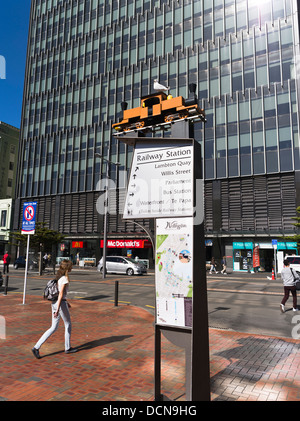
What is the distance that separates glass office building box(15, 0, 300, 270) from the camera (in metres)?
31.8

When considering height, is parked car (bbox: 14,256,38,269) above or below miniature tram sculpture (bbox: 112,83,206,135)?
below

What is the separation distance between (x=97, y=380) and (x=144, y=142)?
3772 millimetres

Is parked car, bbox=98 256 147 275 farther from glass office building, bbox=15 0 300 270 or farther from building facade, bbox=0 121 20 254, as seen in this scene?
building facade, bbox=0 121 20 254

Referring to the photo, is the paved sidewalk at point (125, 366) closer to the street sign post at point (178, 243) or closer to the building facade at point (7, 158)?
the street sign post at point (178, 243)

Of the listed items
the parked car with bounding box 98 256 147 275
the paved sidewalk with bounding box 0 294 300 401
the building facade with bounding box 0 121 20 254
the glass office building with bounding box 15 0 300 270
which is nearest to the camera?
the paved sidewalk with bounding box 0 294 300 401

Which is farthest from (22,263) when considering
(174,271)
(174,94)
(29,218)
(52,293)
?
(174,271)

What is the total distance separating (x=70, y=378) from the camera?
4516 mm

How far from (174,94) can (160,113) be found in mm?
36319

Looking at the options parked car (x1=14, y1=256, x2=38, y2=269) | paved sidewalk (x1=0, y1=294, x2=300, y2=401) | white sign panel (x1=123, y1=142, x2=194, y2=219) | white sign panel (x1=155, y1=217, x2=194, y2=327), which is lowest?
paved sidewalk (x1=0, y1=294, x2=300, y2=401)

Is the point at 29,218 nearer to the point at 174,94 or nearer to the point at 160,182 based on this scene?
the point at 160,182

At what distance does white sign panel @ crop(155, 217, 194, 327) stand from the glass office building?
29.6 meters

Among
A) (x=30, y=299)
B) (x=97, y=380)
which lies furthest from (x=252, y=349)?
(x=30, y=299)

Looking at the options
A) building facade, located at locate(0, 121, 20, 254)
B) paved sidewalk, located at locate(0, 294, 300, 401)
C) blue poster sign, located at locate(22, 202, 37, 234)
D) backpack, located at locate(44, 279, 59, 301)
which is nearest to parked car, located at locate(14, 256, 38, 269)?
blue poster sign, located at locate(22, 202, 37, 234)

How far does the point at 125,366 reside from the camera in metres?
5.04
